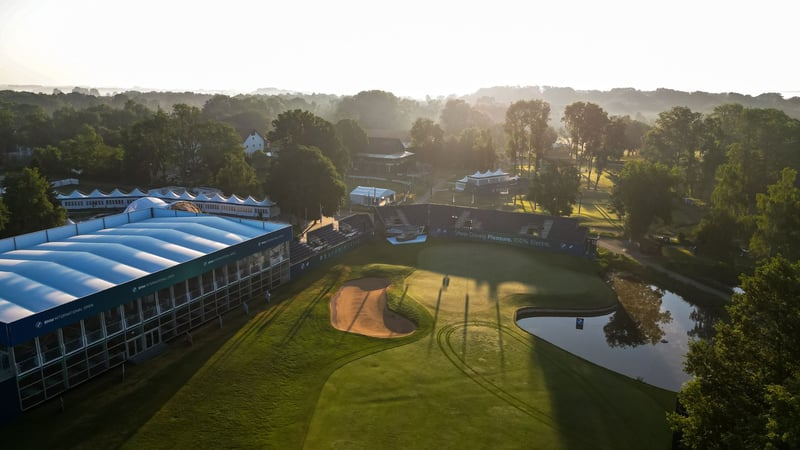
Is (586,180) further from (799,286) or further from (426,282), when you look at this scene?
(799,286)

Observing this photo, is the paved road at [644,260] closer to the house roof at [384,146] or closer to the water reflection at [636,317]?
the water reflection at [636,317]

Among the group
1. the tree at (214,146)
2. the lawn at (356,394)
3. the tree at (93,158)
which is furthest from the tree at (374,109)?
the lawn at (356,394)

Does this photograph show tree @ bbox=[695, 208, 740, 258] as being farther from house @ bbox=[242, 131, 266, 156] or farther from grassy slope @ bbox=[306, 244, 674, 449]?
house @ bbox=[242, 131, 266, 156]

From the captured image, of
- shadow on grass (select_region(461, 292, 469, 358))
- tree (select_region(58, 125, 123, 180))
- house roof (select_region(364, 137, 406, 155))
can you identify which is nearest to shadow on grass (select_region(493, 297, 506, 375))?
shadow on grass (select_region(461, 292, 469, 358))

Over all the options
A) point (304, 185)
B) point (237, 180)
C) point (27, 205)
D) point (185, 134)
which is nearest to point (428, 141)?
point (185, 134)

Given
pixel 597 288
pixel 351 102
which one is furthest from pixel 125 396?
pixel 351 102
